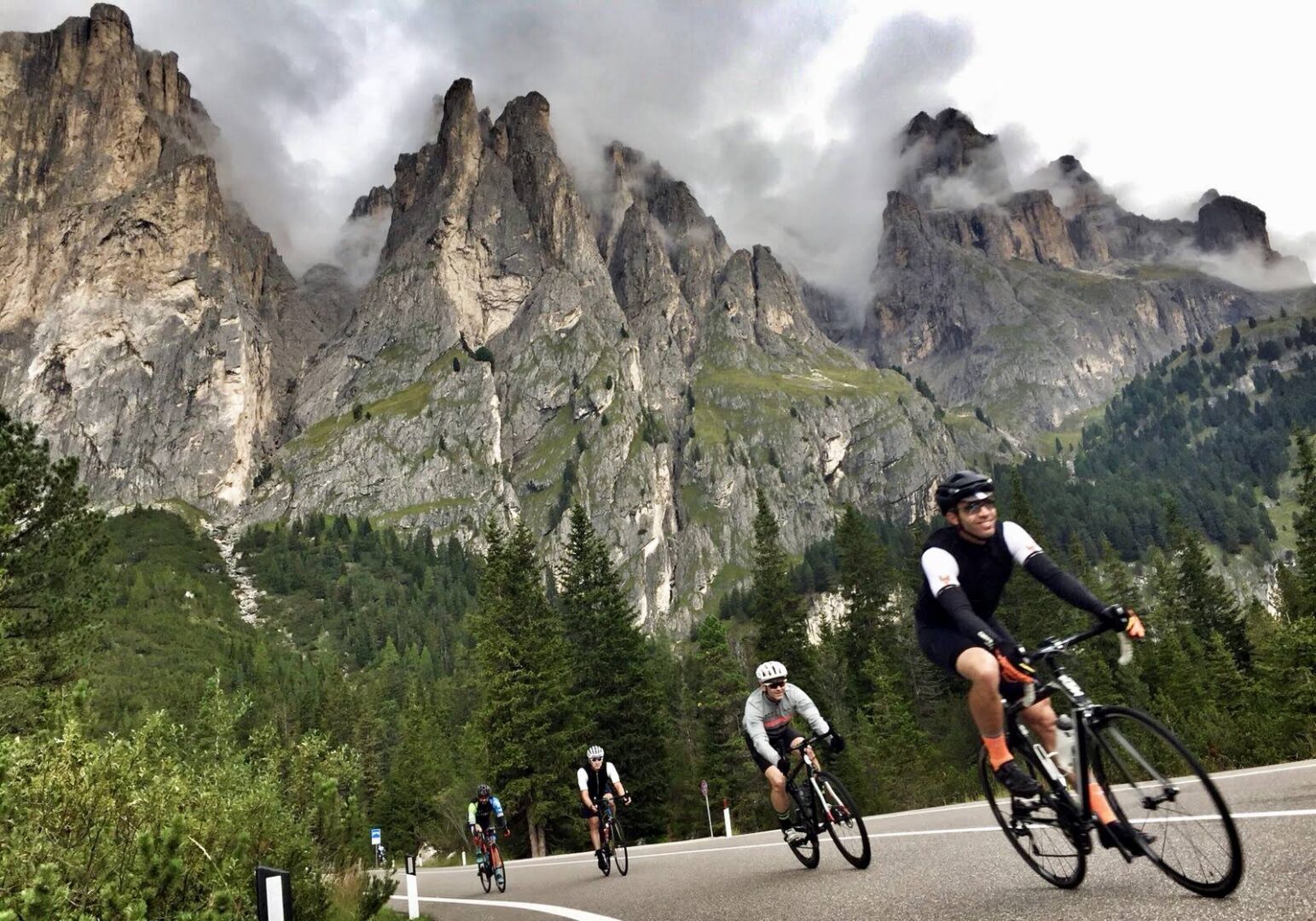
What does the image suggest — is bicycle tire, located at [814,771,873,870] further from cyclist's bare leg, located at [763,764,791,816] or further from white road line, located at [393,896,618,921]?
white road line, located at [393,896,618,921]

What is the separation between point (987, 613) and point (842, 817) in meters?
3.31

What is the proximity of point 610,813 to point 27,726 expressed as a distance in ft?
42.4

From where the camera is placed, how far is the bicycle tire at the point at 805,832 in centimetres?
833

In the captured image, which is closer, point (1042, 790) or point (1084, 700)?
point (1084, 700)

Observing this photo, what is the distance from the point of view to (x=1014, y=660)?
4.98 metres

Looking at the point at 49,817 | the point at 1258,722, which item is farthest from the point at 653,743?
the point at 49,817

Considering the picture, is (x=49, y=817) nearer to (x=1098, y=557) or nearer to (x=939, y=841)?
(x=939, y=841)

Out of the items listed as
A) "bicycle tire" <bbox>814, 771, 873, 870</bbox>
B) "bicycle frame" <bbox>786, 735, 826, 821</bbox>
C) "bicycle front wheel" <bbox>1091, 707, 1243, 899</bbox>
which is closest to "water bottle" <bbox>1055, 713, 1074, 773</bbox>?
"bicycle front wheel" <bbox>1091, 707, 1243, 899</bbox>

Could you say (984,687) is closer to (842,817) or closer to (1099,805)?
(1099,805)

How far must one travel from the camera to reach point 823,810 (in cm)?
823

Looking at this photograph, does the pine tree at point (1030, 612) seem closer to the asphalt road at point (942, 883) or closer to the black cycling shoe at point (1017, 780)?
the asphalt road at point (942, 883)

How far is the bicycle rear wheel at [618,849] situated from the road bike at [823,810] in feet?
17.7

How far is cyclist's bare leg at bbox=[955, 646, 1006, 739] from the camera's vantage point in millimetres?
4988

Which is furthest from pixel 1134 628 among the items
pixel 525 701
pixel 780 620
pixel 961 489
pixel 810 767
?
pixel 780 620
